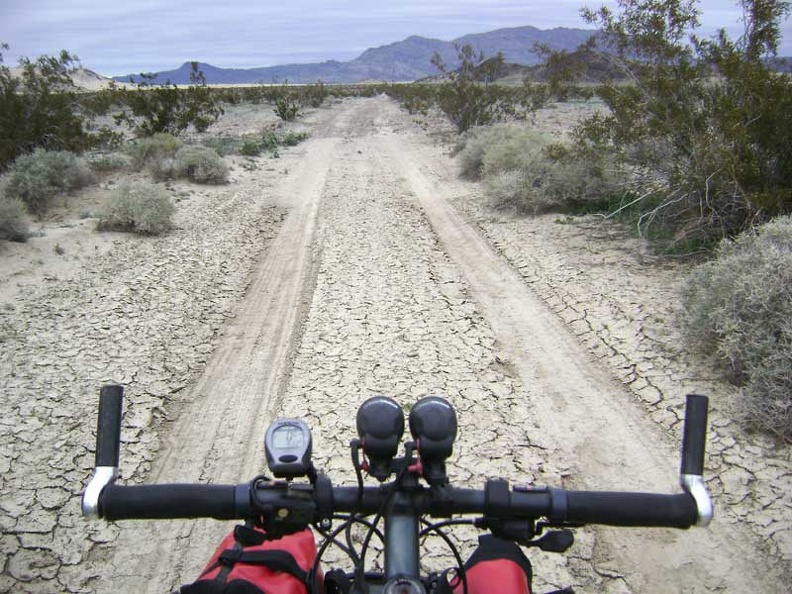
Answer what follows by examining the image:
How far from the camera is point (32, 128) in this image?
40.0 ft

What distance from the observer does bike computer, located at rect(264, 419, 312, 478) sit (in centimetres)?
131

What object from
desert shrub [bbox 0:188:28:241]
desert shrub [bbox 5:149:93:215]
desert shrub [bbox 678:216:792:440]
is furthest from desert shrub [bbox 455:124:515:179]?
desert shrub [bbox 0:188:28:241]

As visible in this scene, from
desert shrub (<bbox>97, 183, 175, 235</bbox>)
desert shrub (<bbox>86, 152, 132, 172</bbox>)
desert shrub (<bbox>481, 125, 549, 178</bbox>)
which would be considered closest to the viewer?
desert shrub (<bbox>97, 183, 175, 235</bbox>)

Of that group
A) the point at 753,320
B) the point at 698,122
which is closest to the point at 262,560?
the point at 753,320

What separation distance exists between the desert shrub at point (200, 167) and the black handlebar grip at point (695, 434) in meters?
12.1

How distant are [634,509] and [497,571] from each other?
1.26 feet

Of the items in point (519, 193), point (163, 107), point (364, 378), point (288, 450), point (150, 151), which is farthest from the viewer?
point (163, 107)

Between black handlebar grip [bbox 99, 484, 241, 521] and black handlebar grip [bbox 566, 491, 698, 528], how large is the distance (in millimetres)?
739

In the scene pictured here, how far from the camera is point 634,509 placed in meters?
1.40

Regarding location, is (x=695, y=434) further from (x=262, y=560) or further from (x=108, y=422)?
(x=108, y=422)

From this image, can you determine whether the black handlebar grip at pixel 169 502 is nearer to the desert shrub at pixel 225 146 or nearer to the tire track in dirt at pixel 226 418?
the tire track in dirt at pixel 226 418

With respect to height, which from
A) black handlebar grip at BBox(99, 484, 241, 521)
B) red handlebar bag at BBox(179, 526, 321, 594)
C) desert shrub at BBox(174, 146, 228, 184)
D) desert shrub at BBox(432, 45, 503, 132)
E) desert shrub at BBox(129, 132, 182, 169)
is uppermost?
desert shrub at BBox(432, 45, 503, 132)

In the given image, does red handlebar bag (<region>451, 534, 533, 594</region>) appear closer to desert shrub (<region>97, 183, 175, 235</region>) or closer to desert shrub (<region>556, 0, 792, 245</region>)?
desert shrub (<region>556, 0, 792, 245</region>)

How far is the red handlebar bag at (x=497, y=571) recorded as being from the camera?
1515mm
